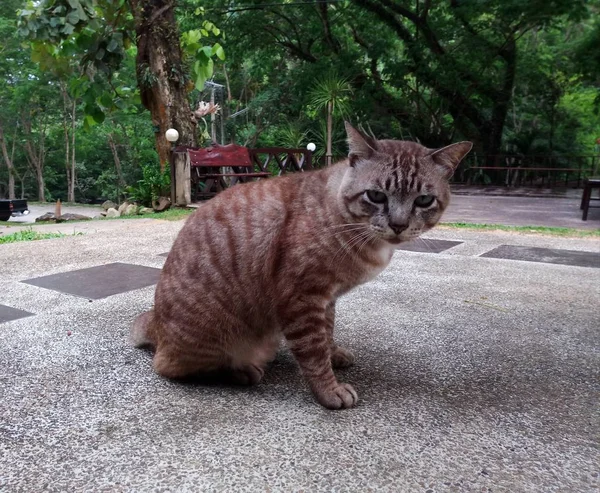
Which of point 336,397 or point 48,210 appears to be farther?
point 48,210

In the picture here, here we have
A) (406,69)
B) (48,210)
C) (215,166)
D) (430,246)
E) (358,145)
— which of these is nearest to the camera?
(358,145)

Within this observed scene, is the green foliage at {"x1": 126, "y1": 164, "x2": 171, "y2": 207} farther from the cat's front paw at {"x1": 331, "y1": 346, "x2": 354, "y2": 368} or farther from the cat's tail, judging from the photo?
the cat's front paw at {"x1": 331, "y1": 346, "x2": 354, "y2": 368}

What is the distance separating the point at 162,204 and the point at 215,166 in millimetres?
1182

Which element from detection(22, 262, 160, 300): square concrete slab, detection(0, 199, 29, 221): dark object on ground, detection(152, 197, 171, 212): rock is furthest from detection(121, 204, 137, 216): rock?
detection(0, 199, 29, 221): dark object on ground

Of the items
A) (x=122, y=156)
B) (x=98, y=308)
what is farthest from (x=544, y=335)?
(x=122, y=156)

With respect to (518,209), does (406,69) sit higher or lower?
higher

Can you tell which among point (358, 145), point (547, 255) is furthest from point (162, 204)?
point (358, 145)

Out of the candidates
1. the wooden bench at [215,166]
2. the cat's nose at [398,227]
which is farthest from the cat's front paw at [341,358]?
the wooden bench at [215,166]

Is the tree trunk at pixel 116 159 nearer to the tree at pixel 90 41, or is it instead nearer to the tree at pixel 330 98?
the tree at pixel 330 98

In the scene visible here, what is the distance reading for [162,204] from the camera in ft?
28.8

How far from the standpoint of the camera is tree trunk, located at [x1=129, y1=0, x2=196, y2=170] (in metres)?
8.33

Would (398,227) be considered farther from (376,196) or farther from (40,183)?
(40,183)

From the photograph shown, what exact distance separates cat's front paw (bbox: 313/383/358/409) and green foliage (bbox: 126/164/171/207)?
7916mm

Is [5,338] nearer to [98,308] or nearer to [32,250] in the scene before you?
[98,308]
